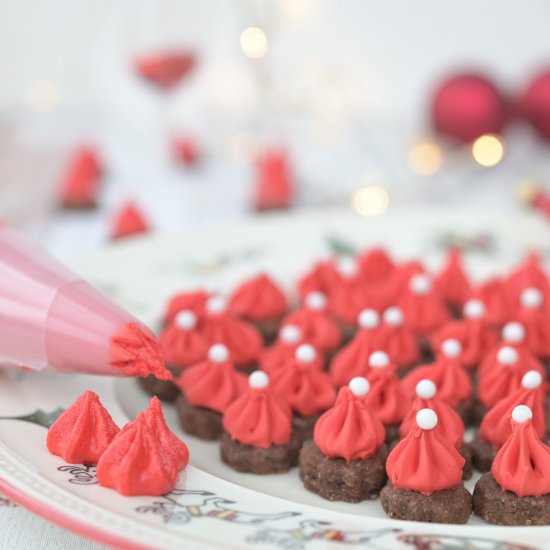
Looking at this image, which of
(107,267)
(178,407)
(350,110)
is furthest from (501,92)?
(178,407)

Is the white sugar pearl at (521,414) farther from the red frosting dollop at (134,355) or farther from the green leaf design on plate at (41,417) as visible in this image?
the green leaf design on plate at (41,417)

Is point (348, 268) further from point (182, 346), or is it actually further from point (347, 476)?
point (347, 476)

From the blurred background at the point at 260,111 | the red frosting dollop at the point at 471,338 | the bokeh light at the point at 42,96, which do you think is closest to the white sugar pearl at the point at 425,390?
the red frosting dollop at the point at 471,338

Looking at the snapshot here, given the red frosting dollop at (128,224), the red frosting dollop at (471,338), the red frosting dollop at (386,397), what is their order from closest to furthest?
the red frosting dollop at (386,397)
the red frosting dollop at (471,338)
the red frosting dollop at (128,224)

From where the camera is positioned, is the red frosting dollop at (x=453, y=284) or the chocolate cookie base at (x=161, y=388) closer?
the chocolate cookie base at (x=161, y=388)

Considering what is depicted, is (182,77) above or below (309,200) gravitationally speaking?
above

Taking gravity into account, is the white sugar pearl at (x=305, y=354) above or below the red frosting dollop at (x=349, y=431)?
above

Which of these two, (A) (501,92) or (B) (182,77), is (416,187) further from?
(B) (182,77)
